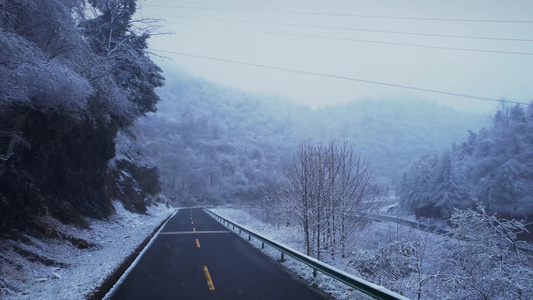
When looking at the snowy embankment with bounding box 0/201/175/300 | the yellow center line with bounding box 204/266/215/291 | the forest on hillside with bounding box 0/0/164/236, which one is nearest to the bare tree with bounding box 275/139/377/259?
the yellow center line with bounding box 204/266/215/291

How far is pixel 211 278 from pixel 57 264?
4.14 meters

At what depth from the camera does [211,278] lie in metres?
7.25

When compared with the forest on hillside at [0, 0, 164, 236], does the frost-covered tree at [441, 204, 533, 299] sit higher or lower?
lower

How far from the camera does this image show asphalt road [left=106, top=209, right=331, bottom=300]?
6.03 metres

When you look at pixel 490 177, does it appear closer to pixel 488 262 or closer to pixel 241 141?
pixel 488 262

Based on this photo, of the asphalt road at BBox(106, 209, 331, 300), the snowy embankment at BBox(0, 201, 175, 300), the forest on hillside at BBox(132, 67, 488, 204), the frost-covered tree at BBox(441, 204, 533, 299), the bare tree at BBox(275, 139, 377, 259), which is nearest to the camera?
the snowy embankment at BBox(0, 201, 175, 300)

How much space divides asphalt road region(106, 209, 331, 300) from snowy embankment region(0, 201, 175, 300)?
28.4 inches

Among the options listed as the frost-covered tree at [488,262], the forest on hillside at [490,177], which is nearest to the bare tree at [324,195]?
the frost-covered tree at [488,262]

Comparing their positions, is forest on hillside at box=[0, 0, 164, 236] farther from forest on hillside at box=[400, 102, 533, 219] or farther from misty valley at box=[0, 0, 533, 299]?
forest on hillside at box=[400, 102, 533, 219]

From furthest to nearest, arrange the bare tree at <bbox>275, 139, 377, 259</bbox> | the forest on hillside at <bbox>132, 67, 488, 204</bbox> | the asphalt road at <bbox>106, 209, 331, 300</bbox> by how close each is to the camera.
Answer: the forest on hillside at <bbox>132, 67, 488, 204</bbox>
the bare tree at <bbox>275, 139, 377, 259</bbox>
the asphalt road at <bbox>106, 209, 331, 300</bbox>

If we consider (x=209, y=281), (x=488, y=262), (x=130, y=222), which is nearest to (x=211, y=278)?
(x=209, y=281)

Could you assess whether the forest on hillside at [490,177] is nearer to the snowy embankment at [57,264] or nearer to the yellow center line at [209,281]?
the yellow center line at [209,281]

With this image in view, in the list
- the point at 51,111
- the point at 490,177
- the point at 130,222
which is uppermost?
the point at 51,111

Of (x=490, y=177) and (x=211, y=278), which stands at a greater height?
(x=490, y=177)
